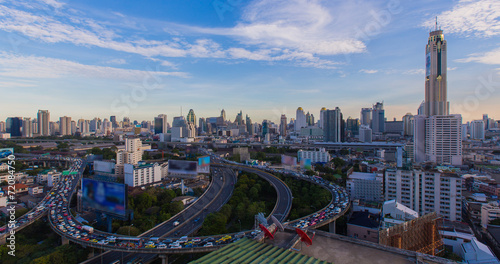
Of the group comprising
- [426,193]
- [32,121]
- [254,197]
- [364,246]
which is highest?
[32,121]

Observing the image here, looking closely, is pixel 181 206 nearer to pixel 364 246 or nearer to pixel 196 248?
pixel 196 248

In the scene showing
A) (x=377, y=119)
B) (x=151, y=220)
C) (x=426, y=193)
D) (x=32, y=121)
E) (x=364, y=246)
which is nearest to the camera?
(x=364, y=246)

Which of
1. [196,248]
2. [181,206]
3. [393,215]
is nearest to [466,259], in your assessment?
[393,215]

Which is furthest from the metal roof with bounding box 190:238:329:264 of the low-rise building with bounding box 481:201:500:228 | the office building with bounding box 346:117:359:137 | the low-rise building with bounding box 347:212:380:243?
the office building with bounding box 346:117:359:137

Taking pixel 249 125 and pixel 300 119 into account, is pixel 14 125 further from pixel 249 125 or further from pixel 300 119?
pixel 300 119

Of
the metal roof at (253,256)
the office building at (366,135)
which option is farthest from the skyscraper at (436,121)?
the metal roof at (253,256)

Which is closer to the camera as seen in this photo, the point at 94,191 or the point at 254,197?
the point at 94,191
